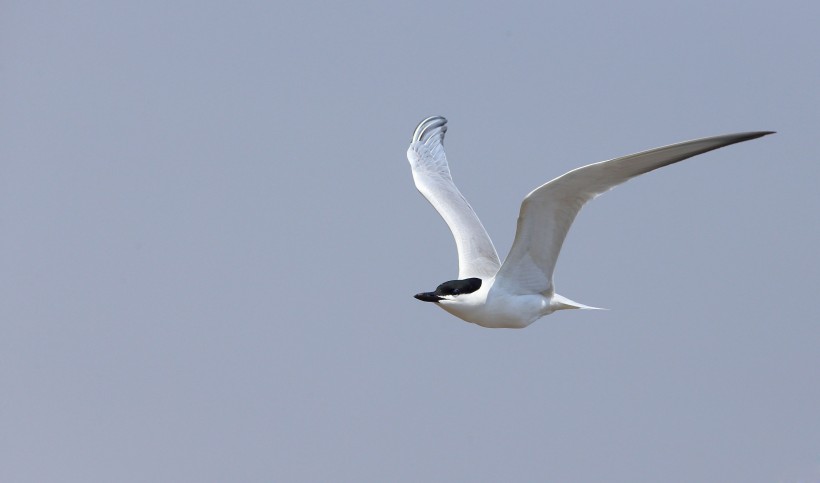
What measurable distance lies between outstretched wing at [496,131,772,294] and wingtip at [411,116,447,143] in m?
3.64

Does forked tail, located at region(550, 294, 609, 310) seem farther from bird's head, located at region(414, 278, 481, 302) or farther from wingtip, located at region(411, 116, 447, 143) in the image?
wingtip, located at region(411, 116, 447, 143)

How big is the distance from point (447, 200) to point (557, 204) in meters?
3.05

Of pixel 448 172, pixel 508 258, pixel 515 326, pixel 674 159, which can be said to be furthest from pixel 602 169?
pixel 448 172

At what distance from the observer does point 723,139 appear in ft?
22.2

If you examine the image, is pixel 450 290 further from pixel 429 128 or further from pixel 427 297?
pixel 429 128

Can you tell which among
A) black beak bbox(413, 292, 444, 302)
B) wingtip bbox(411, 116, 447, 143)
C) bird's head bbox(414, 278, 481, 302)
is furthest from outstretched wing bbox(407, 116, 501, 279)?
black beak bbox(413, 292, 444, 302)

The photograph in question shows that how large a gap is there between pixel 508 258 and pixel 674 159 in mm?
1996

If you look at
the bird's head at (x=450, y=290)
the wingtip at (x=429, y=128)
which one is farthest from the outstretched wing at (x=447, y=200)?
the bird's head at (x=450, y=290)

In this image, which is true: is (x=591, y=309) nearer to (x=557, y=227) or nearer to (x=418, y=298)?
(x=557, y=227)

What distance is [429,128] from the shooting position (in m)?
12.2

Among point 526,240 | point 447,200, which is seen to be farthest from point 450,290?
point 447,200

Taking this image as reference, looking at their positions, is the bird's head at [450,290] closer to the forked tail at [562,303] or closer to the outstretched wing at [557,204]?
the outstretched wing at [557,204]

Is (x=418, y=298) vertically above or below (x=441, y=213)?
below

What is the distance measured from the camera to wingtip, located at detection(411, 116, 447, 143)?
1209cm
